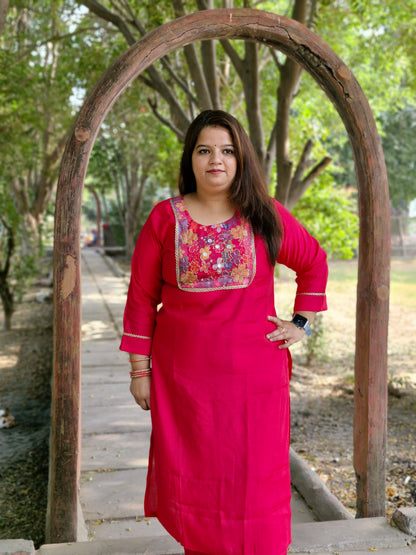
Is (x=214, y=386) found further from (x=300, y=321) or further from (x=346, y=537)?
(x=346, y=537)

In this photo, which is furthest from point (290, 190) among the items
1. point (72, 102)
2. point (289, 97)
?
point (72, 102)

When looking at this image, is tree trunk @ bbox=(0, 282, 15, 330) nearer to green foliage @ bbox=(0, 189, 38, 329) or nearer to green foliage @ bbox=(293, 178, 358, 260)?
green foliage @ bbox=(0, 189, 38, 329)

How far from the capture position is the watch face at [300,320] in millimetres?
2486

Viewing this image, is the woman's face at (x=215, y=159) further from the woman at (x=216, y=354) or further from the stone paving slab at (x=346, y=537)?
the stone paving slab at (x=346, y=537)

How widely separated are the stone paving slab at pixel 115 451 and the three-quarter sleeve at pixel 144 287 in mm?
1665

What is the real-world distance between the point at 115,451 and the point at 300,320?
2.00 meters

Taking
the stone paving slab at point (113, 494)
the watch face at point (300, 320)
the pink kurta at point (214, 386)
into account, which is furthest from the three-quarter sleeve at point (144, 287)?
the stone paving slab at point (113, 494)

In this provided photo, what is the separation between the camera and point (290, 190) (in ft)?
21.0

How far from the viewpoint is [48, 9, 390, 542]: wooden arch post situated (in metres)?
2.52

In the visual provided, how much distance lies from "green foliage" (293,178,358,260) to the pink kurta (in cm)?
660

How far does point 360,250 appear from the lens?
9.30 ft

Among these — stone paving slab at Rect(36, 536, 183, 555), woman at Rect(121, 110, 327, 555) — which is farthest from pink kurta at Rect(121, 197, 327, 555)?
stone paving slab at Rect(36, 536, 183, 555)

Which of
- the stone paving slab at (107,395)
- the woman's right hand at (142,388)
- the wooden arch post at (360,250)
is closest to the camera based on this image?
A: the woman's right hand at (142,388)

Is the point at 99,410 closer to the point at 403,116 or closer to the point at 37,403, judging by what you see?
the point at 37,403
